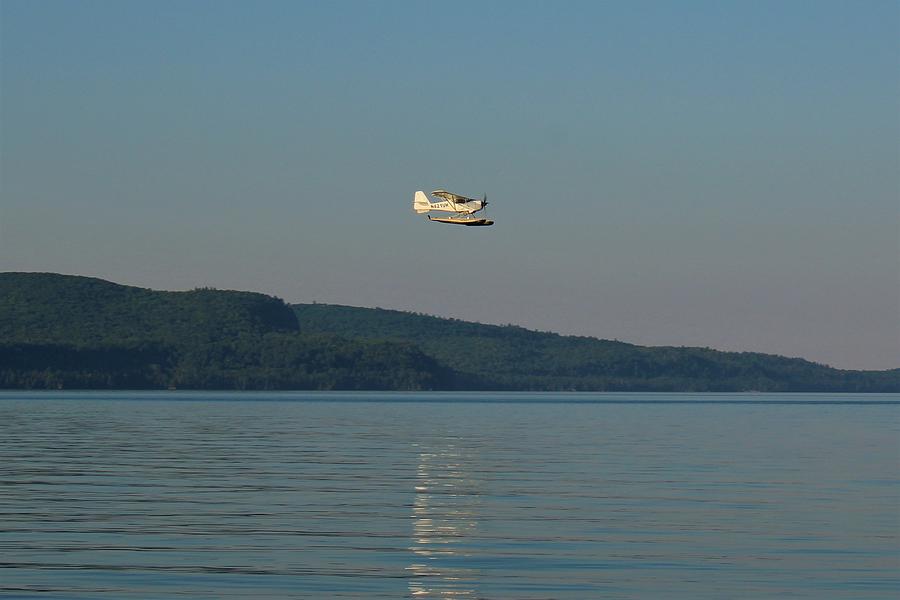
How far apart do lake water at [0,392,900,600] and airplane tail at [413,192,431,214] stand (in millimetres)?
49950

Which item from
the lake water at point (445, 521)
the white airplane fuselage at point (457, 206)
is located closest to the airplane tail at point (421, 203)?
the white airplane fuselage at point (457, 206)

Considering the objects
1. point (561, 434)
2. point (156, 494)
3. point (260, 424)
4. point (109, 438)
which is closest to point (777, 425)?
point (561, 434)

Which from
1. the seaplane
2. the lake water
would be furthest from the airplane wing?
the lake water

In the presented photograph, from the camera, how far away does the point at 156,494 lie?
49781 millimetres

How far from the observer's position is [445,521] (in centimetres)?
4288

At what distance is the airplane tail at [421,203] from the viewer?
13125 cm

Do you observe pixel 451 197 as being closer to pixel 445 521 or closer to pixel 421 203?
pixel 421 203

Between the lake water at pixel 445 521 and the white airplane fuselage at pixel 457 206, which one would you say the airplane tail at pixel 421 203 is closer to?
the white airplane fuselage at pixel 457 206

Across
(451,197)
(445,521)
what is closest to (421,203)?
(451,197)

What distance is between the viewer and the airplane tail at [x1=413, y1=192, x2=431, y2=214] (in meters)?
131

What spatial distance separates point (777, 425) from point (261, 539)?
92.2m

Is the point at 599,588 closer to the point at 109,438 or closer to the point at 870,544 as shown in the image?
the point at 870,544

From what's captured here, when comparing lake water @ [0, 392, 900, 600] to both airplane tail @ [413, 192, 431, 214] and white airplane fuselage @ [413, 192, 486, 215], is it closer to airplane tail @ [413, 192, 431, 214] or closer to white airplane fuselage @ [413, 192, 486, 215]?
white airplane fuselage @ [413, 192, 486, 215]

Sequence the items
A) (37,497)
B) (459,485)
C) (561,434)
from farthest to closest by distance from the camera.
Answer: (561,434)
(459,485)
(37,497)
